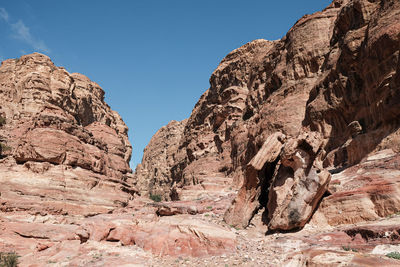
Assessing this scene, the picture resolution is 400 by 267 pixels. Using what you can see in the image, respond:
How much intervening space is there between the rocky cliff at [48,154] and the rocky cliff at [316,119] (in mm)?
16081

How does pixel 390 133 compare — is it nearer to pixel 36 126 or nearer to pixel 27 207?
pixel 27 207

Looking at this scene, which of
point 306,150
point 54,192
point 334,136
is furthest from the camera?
point 54,192

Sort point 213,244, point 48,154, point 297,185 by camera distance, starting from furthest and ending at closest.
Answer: point 48,154 < point 297,185 < point 213,244

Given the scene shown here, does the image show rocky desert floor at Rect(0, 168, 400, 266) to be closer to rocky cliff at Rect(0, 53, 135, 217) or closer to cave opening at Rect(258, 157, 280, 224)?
cave opening at Rect(258, 157, 280, 224)

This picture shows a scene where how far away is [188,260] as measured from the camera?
43.1 feet

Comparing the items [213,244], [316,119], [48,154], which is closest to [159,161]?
[48,154]

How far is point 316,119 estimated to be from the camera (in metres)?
28.3

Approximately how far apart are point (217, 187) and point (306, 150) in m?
22.4

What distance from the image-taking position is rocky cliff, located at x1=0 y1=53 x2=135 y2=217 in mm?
29422

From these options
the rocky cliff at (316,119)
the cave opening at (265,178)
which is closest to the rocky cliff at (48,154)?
the rocky cliff at (316,119)

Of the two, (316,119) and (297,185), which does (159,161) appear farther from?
(297,185)

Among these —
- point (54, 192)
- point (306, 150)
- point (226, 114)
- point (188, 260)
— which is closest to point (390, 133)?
point (306, 150)

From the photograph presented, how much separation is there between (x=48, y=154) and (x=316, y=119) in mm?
26425

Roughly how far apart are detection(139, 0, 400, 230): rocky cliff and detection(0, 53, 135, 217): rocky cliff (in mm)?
16081
